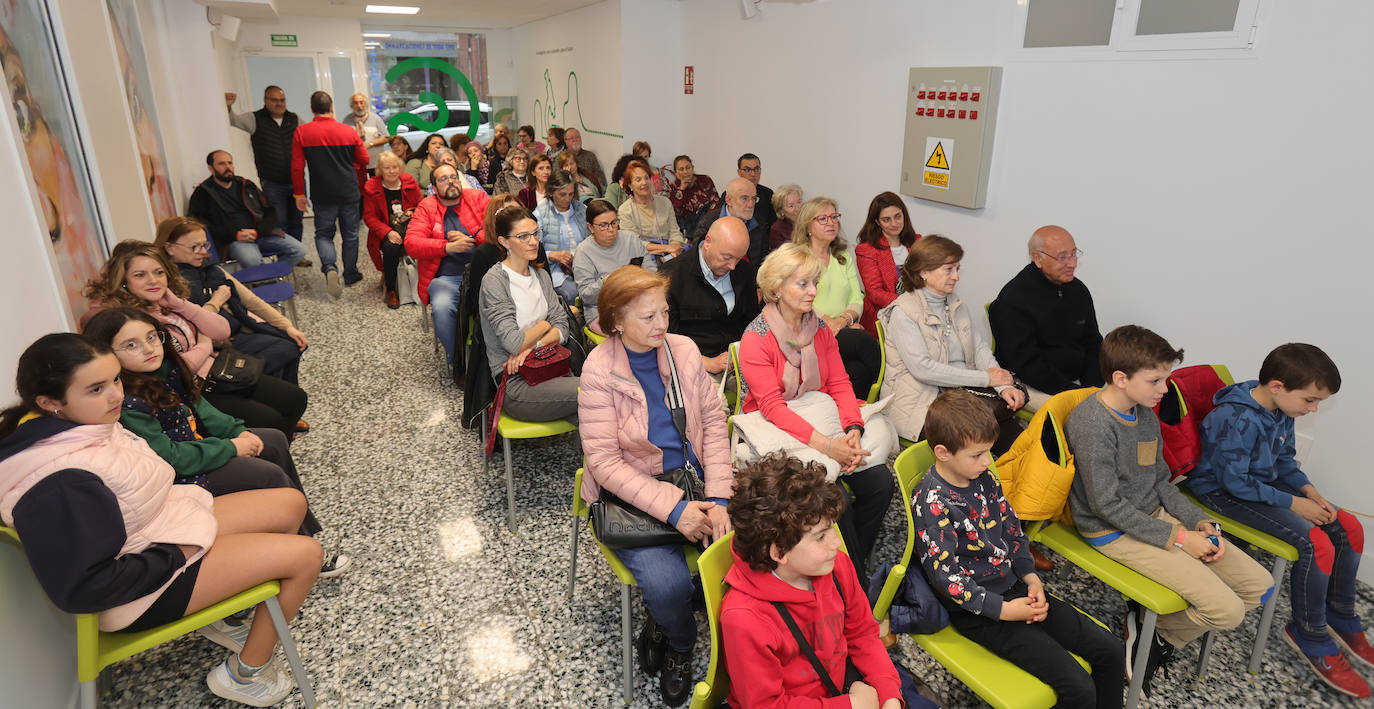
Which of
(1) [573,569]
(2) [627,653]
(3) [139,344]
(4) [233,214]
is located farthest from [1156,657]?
(4) [233,214]

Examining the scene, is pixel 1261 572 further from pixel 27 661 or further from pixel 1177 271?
pixel 27 661

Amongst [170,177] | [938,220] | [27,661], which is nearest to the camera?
[27,661]

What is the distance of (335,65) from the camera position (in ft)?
40.0

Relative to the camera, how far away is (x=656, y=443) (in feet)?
8.27

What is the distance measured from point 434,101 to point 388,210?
297 inches

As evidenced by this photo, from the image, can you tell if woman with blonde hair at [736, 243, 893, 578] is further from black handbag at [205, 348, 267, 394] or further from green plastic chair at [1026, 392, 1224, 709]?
black handbag at [205, 348, 267, 394]

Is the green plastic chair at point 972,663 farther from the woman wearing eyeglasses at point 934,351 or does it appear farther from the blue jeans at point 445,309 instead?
the blue jeans at point 445,309

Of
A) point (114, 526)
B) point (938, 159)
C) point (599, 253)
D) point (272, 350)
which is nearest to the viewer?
point (114, 526)

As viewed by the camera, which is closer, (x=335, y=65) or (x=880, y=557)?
(x=880, y=557)

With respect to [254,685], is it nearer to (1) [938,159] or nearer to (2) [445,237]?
(2) [445,237]

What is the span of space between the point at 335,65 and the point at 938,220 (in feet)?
37.6

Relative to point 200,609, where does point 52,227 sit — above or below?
above

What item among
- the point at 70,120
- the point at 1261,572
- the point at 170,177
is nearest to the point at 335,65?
the point at 170,177

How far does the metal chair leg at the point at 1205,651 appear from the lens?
8.14 feet
